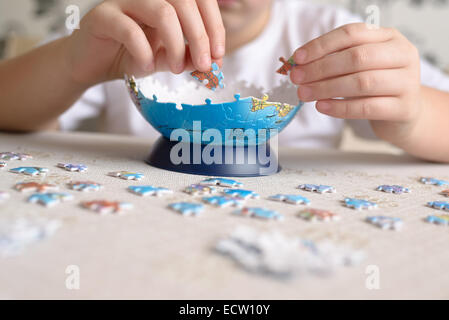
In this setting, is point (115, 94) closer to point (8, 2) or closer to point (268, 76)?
point (268, 76)

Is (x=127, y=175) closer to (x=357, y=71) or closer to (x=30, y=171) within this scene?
(x=30, y=171)

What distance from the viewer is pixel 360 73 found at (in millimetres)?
568

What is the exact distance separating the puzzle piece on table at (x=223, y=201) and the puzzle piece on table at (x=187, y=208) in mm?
20

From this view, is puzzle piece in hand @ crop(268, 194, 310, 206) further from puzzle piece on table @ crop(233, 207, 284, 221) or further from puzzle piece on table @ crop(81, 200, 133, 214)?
puzzle piece on table @ crop(81, 200, 133, 214)

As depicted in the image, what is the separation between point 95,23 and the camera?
1.99 feet

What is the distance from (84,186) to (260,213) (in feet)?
0.59

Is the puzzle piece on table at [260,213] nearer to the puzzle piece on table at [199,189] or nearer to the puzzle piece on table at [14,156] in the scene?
the puzzle piece on table at [199,189]

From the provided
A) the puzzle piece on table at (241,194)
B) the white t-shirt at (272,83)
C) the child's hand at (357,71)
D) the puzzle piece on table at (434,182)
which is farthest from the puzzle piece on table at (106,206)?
the white t-shirt at (272,83)

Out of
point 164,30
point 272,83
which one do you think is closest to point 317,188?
point 164,30

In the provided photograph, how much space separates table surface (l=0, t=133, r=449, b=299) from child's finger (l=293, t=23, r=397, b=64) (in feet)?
0.58

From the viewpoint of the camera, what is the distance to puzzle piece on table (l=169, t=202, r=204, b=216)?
1.21ft

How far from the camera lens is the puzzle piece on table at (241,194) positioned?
17.2 inches

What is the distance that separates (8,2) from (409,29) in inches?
93.1
